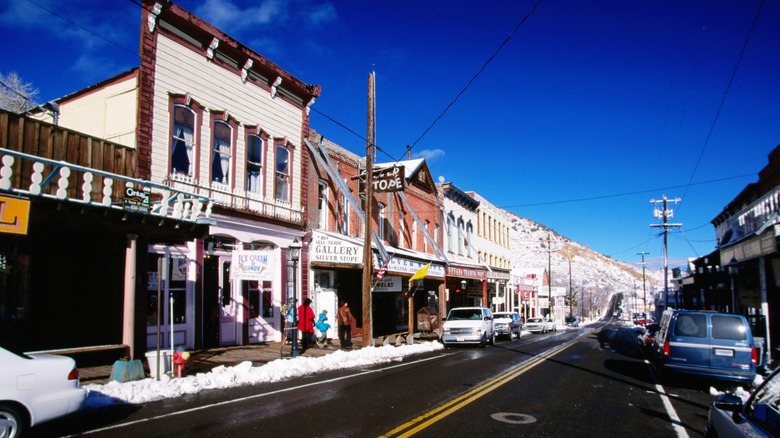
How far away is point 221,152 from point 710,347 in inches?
576

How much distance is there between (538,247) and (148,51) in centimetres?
16647

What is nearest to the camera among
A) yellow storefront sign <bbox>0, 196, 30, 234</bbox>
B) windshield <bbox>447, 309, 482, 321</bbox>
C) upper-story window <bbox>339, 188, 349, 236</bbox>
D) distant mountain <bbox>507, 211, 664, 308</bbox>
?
yellow storefront sign <bbox>0, 196, 30, 234</bbox>

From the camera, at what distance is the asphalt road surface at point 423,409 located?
7.04 metres

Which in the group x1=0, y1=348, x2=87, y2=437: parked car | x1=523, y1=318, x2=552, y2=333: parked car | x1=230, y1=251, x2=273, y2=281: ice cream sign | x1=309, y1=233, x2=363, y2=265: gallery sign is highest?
x1=309, y1=233, x2=363, y2=265: gallery sign

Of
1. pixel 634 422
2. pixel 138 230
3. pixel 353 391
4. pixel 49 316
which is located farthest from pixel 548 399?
pixel 49 316

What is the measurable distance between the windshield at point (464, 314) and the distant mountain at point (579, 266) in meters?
106

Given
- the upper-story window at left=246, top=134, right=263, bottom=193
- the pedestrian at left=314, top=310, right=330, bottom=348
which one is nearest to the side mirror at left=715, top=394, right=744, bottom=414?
the pedestrian at left=314, top=310, right=330, bottom=348

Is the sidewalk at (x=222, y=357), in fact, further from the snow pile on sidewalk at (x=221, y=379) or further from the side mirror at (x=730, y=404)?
the side mirror at (x=730, y=404)

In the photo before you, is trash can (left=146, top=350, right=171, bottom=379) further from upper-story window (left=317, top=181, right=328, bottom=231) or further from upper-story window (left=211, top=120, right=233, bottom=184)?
upper-story window (left=317, top=181, right=328, bottom=231)

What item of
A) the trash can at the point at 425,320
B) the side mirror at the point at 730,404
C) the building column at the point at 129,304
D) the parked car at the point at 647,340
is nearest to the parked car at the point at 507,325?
the trash can at the point at 425,320

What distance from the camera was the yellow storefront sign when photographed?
8820mm

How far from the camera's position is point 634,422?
7809 mm

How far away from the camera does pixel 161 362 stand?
A: 10797 mm

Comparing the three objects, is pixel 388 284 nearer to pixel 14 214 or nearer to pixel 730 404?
pixel 14 214
